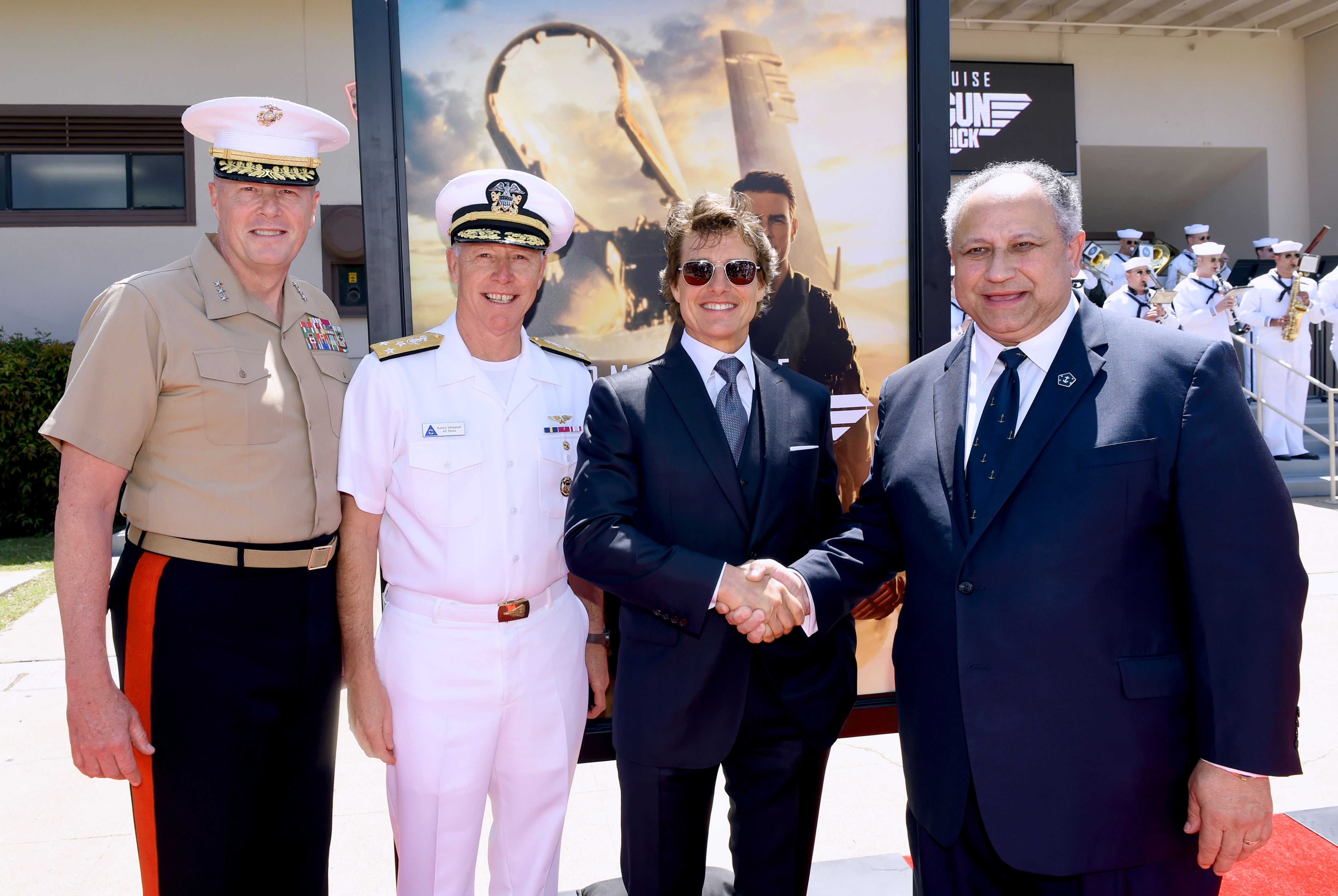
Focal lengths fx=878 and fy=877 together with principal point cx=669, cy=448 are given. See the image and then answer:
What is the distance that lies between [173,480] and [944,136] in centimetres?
242

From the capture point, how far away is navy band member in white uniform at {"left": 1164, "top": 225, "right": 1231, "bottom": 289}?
13852 mm

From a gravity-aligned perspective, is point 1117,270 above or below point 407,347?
above

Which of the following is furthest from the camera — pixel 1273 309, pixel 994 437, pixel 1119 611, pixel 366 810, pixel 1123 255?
pixel 1123 255

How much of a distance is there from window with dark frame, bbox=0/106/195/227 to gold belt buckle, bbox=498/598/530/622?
963 centimetres

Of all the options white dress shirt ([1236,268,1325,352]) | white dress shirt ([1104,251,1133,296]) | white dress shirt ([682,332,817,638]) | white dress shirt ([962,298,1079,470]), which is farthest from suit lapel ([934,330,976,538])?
white dress shirt ([1104,251,1133,296])

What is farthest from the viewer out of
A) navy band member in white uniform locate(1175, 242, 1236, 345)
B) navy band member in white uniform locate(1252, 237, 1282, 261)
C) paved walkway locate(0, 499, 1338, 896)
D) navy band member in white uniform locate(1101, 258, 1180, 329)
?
navy band member in white uniform locate(1252, 237, 1282, 261)

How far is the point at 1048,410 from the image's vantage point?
1709 millimetres

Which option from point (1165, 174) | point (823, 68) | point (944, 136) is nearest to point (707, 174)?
point (823, 68)

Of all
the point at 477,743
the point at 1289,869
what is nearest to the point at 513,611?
the point at 477,743

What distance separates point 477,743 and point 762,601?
807mm

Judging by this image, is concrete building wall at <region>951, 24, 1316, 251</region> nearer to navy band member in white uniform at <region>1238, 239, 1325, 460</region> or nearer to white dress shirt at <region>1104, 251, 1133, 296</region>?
white dress shirt at <region>1104, 251, 1133, 296</region>

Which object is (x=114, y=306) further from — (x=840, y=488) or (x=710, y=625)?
(x=840, y=488)

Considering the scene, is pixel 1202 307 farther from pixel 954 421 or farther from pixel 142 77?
pixel 142 77

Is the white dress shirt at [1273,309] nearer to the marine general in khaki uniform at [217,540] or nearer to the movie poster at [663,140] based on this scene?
the movie poster at [663,140]
